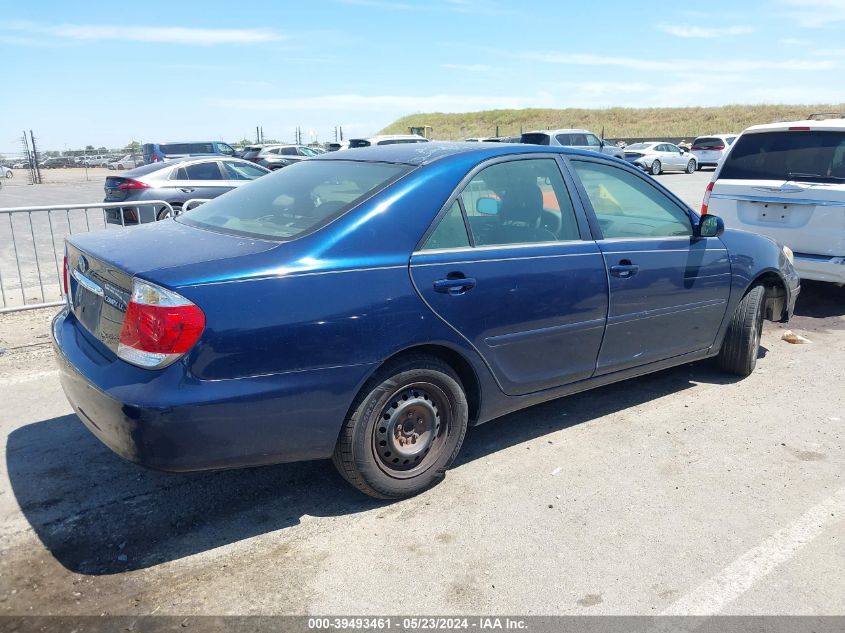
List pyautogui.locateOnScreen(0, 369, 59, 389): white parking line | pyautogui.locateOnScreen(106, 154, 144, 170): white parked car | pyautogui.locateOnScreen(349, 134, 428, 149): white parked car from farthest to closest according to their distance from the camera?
pyautogui.locateOnScreen(106, 154, 144, 170): white parked car, pyautogui.locateOnScreen(349, 134, 428, 149): white parked car, pyautogui.locateOnScreen(0, 369, 59, 389): white parking line

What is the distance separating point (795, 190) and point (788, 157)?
18.0 inches

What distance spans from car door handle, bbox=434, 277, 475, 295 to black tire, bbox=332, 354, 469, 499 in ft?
1.12

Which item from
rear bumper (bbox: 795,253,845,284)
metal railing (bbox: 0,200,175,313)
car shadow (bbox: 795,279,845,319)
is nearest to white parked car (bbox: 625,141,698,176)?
car shadow (bbox: 795,279,845,319)

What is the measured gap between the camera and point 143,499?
11.3 ft

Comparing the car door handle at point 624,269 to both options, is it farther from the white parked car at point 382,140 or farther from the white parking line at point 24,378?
the white parked car at point 382,140

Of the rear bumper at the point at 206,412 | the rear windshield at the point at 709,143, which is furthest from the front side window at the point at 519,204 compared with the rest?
the rear windshield at the point at 709,143

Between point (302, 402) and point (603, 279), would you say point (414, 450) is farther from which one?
point (603, 279)

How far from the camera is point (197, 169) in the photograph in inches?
526

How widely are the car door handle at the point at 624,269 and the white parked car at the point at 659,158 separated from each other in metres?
26.9

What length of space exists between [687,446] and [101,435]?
10.6 feet

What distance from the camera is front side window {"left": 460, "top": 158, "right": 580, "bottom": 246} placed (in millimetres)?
3643

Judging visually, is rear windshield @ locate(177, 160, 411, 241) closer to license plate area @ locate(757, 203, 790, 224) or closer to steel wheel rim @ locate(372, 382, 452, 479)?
steel wheel rim @ locate(372, 382, 452, 479)

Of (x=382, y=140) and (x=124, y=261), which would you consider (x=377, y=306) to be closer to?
(x=124, y=261)

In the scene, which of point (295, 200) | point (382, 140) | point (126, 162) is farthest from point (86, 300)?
point (126, 162)
